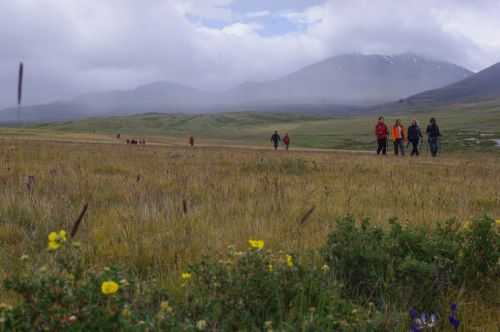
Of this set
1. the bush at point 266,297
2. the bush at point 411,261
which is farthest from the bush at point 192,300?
the bush at point 411,261

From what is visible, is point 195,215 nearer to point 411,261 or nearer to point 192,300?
point 192,300

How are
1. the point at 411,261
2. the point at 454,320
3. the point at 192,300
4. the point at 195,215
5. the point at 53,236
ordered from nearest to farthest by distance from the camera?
the point at 53,236, the point at 454,320, the point at 192,300, the point at 411,261, the point at 195,215

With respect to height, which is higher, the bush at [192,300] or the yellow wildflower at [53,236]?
the yellow wildflower at [53,236]

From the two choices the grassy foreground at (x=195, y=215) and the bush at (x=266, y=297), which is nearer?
the bush at (x=266, y=297)

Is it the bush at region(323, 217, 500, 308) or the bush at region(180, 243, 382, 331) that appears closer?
the bush at region(180, 243, 382, 331)

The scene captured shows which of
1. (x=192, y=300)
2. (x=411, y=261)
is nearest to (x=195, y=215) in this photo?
(x=192, y=300)

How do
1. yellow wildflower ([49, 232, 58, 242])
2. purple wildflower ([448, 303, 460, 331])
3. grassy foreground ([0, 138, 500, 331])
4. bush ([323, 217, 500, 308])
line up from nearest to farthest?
yellow wildflower ([49, 232, 58, 242]) < purple wildflower ([448, 303, 460, 331]) < bush ([323, 217, 500, 308]) < grassy foreground ([0, 138, 500, 331])

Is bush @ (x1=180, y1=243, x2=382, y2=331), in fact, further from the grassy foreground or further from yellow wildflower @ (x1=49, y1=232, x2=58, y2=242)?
yellow wildflower @ (x1=49, y1=232, x2=58, y2=242)

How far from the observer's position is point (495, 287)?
298cm

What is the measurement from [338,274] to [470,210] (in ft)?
12.3

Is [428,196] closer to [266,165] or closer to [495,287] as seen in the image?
[495,287]

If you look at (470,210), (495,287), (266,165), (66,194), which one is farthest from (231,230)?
(266,165)

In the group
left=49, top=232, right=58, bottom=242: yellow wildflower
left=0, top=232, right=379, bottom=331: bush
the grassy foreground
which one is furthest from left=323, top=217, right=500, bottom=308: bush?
left=49, top=232, right=58, bottom=242: yellow wildflower

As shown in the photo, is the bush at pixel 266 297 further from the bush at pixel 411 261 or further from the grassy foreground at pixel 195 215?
the bush at pixel 411 261
